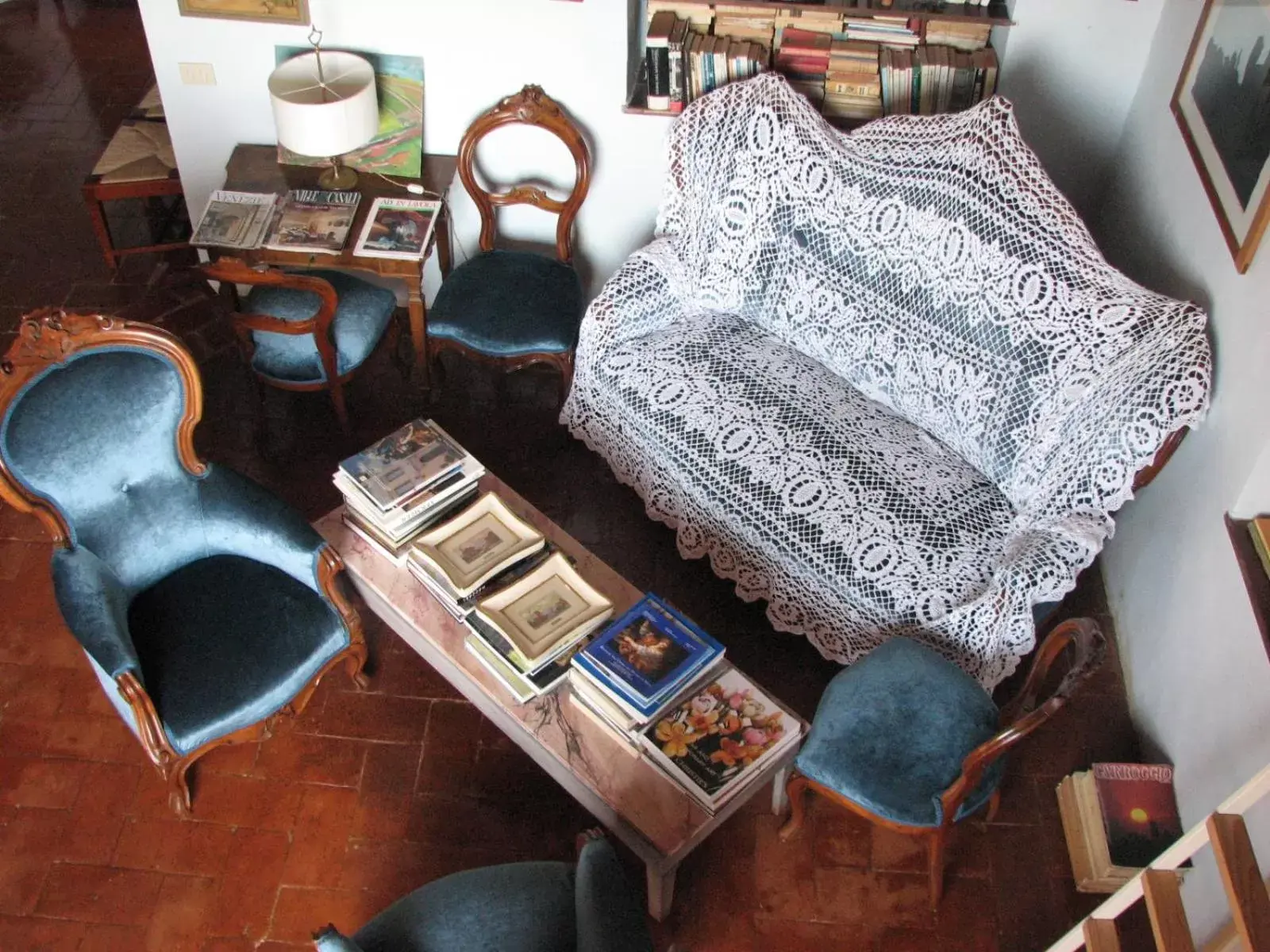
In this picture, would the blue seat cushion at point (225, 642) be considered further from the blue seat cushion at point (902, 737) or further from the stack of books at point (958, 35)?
the stack of books at point (958, 35)

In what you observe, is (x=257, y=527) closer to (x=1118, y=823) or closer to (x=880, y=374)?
(x=880, y=374)

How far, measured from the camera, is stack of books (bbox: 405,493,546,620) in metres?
2.76

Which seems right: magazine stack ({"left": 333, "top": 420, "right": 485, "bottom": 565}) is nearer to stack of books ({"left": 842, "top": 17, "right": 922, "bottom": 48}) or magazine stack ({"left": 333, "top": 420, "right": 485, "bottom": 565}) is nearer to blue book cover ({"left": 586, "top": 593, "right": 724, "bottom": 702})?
blue book cover ({"left": 586, "top": 593, "right": 724, "bottom": 702})

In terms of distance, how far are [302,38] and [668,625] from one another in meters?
2.29

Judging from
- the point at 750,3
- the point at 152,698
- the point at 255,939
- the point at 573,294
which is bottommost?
the point at 255,939

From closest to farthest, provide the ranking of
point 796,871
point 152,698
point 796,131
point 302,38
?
1. point 152,698
2. point 796,871
3. point 796,131
4. point 302,38

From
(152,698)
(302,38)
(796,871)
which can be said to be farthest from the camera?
(302,38)

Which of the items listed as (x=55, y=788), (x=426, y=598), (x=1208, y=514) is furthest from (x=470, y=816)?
(x=1208, y=514)

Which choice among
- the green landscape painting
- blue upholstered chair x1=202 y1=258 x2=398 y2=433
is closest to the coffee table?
blue upholstered chair x1=202 y1=258 x2=398 y2=433

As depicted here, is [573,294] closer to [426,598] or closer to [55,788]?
[426,598]

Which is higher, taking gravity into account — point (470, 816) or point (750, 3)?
point (750, 3)

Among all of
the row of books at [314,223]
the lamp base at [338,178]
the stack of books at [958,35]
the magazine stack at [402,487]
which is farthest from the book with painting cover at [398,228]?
the stack of books at [958,35]

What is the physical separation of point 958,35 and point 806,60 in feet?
1.54

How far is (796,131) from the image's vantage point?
3238mm
